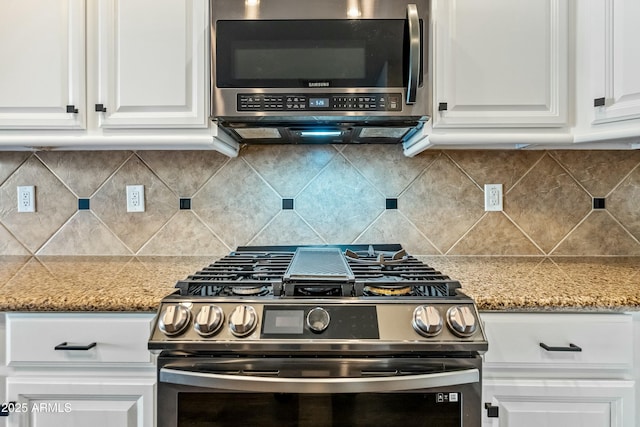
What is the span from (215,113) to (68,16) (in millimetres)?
610

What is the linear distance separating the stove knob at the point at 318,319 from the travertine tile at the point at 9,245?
143 centimetres

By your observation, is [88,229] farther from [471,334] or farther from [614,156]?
[614,156]

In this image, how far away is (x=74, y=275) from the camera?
4.50ft

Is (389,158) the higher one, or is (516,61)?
(516,61)

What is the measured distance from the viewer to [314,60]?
4.26 ft

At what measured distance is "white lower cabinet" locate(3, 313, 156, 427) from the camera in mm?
1062

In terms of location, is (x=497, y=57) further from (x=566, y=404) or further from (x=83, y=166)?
(x=83, y=166)

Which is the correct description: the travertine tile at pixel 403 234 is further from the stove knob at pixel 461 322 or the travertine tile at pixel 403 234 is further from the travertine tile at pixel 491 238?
the stove knob at pixel 461 322

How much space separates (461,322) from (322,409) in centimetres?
38

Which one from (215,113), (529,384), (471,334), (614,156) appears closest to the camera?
(471,334)

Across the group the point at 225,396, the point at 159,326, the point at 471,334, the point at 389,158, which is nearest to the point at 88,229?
the point at 159,326

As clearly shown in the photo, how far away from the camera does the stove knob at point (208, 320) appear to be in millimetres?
958

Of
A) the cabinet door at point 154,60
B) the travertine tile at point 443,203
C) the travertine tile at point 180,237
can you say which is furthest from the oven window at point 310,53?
the travertine tile at point 180,237

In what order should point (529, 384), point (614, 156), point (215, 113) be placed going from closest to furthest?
point (529, 384)
point (215, 113)
point (614, 156)
